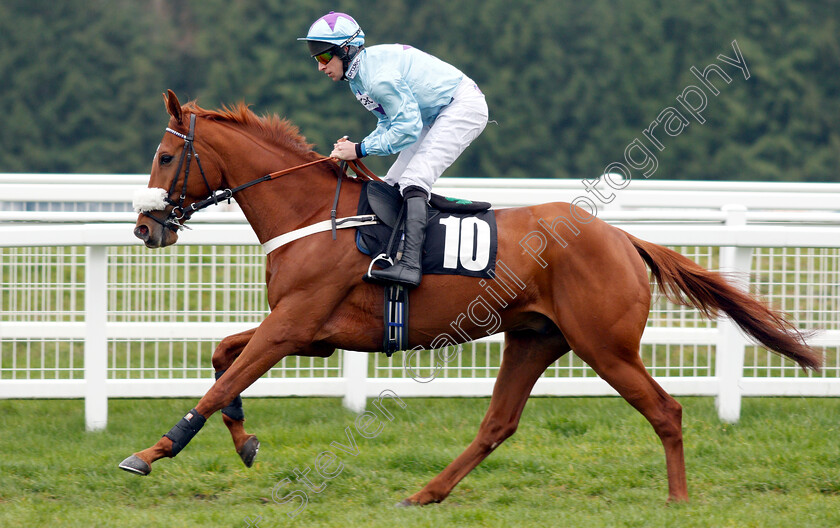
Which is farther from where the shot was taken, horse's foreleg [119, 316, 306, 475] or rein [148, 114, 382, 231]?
rein [148, 114, 382, 231]

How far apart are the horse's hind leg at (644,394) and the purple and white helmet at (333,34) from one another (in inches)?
63.8

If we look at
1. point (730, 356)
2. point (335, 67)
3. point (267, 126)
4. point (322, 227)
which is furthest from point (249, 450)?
point (730, 356)

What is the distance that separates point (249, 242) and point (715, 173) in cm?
2163

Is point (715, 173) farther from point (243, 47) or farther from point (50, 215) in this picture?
point (50, 215)

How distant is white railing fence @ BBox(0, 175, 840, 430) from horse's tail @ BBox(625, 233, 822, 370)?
78 centimetres

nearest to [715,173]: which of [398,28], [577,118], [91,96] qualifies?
[577,118]

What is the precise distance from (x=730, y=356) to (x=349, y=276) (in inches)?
94.6

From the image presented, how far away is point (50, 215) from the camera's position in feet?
19.4

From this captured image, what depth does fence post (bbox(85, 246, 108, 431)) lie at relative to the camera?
218 inches

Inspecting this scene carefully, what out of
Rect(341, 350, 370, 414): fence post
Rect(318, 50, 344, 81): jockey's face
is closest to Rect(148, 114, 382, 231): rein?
Rect(318, 50, 344, 81): jockey's face

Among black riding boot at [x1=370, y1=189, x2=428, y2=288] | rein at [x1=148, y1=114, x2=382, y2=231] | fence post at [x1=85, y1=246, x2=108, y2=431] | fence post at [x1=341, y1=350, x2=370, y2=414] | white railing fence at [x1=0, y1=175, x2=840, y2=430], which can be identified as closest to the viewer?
black riding boot at [x1=370, y1=189, x2=428, y2=288]

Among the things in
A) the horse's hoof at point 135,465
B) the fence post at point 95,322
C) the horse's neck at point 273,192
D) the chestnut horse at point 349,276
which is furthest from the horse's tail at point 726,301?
the fence post at point 95,322

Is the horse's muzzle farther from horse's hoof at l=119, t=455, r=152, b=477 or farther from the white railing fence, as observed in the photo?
the white railing fence

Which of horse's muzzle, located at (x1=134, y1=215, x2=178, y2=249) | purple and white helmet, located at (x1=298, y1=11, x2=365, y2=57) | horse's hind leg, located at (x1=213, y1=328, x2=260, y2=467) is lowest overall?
horse's hind leg, located at (x1=213, y1=328, x2=260, y2=467)
